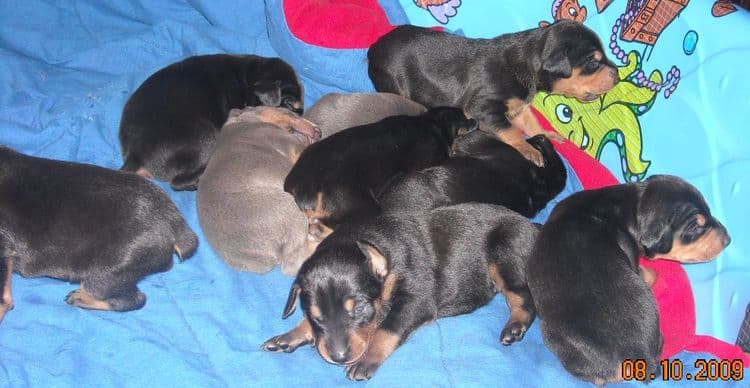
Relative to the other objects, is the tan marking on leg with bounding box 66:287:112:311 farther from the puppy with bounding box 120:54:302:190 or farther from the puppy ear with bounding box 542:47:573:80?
the puppy ear with bounding box 542:47:573:80

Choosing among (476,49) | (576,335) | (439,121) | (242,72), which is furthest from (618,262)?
(242,72)

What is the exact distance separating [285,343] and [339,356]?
51 cm

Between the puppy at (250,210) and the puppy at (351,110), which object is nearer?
the puppy at (250,210)

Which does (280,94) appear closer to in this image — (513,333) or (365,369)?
(365,369)

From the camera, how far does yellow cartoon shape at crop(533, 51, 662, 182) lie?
446 cm

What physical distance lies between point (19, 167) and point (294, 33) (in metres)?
2.28

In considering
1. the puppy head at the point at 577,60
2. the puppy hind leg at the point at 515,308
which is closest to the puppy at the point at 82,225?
the puppy hind leg at the point at 515,308

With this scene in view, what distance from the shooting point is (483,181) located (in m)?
4.23

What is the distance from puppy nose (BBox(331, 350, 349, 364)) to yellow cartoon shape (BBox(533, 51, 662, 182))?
2352 millimetres

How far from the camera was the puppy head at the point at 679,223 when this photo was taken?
3.64 m

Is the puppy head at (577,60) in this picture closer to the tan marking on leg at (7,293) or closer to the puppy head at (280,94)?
the puppy head at (280,94)

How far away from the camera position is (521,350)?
3.77 meters

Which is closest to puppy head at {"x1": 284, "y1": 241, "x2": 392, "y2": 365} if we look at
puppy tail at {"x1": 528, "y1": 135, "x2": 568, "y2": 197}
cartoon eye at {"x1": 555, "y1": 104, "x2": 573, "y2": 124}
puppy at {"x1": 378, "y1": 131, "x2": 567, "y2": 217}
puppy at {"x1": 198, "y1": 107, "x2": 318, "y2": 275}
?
puppy at {"x1": 198, "y1": 107, "x2": 318, "y2": 275}

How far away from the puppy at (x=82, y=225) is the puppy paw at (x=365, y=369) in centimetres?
116
